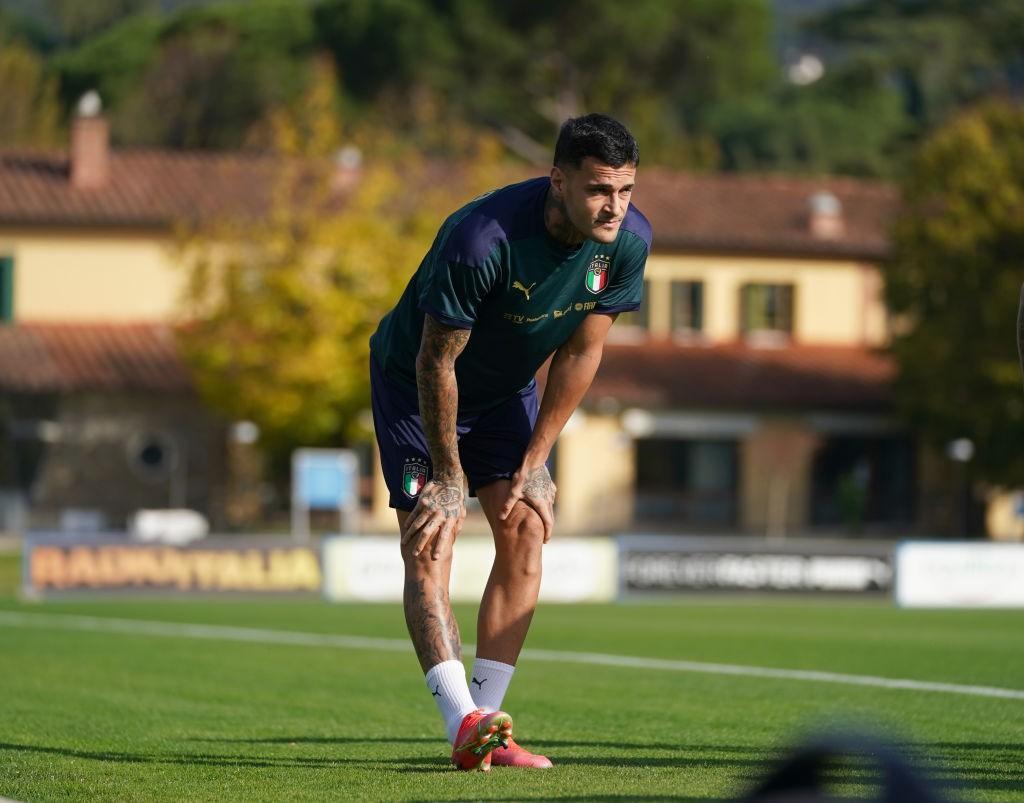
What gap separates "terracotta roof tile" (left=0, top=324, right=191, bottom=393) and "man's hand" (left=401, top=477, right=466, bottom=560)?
132 ft

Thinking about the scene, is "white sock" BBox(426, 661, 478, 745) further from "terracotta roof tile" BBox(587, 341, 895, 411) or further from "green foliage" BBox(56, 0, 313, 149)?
"green foliage" BBox(56, 0, 313, 149)

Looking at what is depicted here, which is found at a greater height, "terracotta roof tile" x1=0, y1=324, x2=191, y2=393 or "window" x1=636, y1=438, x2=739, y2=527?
"terracotta roof tile" x1=0, y1=324, x2=191, y2=393

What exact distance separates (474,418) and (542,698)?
297 cm

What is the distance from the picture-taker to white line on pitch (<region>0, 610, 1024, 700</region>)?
995 centimetres

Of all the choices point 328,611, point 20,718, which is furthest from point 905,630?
point 20,718

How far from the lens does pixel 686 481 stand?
50906mm

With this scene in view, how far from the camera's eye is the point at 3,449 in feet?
156

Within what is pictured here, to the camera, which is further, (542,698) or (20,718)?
(542,698)

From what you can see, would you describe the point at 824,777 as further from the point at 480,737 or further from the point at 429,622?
the point at 429,622

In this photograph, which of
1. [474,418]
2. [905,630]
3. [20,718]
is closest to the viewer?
[474,418]

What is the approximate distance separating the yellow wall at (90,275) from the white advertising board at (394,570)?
942 inches

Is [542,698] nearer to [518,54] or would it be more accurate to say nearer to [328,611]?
[328,611]

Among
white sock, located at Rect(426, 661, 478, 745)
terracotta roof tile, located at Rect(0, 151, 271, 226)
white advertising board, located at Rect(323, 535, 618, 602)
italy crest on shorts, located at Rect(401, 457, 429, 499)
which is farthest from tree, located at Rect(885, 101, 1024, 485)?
white sock, located at Rect(426, 661, 478, 745)

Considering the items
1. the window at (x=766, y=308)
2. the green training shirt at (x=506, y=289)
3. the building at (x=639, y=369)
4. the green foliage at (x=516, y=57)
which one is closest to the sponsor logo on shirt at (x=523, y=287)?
the green training shirt at (x=506, y=289)
